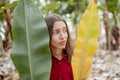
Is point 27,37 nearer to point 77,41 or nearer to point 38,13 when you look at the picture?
point 38,13

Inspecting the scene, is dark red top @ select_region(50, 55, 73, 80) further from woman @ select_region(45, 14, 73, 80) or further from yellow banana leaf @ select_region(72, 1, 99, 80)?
yellow banana leaf @ select_region(72, 1, 99, 80)

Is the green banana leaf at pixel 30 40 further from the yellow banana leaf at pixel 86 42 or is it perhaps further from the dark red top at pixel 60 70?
the dark red top at pixel 60 70

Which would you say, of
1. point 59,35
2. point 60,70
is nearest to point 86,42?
point 59,35

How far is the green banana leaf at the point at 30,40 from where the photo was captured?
1433mm

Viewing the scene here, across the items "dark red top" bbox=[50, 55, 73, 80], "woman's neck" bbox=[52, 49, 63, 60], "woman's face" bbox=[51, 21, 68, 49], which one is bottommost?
"dark red top" bbox=[50, 55, 73, 80]

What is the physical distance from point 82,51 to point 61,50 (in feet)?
0.78

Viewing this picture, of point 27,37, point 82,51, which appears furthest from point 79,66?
point 27,37

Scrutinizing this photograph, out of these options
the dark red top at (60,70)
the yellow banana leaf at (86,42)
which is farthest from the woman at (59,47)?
the yellow banana leaf at (86,42)

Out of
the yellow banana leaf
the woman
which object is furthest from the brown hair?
the yellow banana leaf

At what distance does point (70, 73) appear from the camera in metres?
1.77

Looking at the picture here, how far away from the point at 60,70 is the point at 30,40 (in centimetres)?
37

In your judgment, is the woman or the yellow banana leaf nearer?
the yellow banana leaf

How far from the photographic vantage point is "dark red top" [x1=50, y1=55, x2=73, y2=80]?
5.73ft

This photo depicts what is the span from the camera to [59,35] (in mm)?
1660
